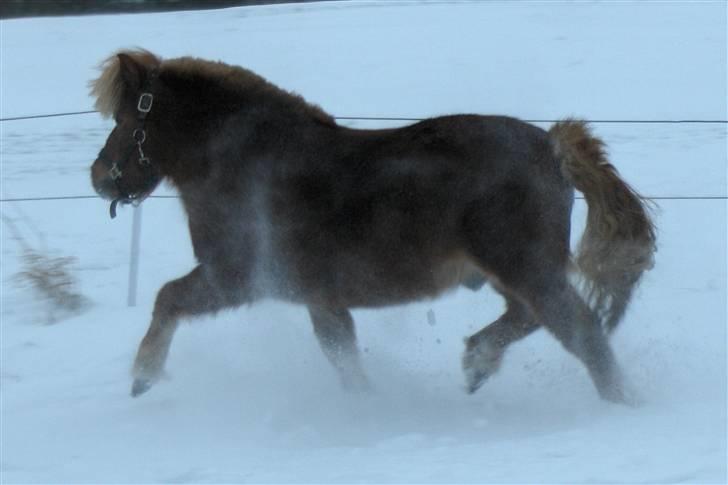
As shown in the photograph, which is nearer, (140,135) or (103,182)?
(140,135)

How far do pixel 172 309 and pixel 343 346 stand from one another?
809 mm

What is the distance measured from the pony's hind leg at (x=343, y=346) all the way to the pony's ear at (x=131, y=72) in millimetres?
1314

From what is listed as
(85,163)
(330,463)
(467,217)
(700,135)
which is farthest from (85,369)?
(700,135)

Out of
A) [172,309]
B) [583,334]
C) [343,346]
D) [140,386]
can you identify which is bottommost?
[140,386]

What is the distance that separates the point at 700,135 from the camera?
11117 millimetres

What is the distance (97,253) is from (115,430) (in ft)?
10.8

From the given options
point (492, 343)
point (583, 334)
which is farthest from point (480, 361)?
point (583, 334)

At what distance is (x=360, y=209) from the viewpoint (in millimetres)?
4859

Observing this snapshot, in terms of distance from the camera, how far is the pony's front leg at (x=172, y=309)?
16.5ft

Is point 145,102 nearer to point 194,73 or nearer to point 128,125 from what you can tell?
point 128,125

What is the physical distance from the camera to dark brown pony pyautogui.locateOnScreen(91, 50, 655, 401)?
470cm

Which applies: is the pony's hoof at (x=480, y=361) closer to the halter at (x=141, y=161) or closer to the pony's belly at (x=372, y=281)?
the pony's belly at (x=372, y=281)

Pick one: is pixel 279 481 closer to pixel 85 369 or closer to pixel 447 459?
pixel 447 459

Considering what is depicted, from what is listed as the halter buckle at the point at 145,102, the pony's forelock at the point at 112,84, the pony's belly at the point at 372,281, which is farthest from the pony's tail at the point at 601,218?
the pony's forelock at the point at 112,84
